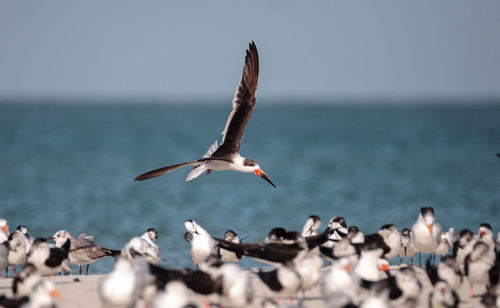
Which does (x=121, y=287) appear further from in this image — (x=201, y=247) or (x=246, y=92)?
(x=246, y=92)

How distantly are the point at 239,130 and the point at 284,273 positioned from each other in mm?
6168

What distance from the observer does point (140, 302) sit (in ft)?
29.7

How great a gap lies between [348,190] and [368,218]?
8.57 metres

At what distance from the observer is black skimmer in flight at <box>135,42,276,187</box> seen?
1431cm

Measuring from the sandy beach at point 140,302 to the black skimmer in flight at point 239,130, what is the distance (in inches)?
151

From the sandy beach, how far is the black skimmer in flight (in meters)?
3.83

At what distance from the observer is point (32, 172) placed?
113 ft

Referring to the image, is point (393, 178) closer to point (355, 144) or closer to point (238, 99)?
point (238, 99)

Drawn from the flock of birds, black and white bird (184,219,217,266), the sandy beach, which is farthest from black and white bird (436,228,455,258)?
black and white bird (184,219,217,266)

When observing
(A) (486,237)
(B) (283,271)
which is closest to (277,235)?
(B) (283,271)

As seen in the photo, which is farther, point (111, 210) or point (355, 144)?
point (355, 144)

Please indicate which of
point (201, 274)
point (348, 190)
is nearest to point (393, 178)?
point (348, 190)

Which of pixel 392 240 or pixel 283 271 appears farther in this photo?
pixel 392 240

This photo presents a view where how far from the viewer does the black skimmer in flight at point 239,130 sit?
1431 cm
